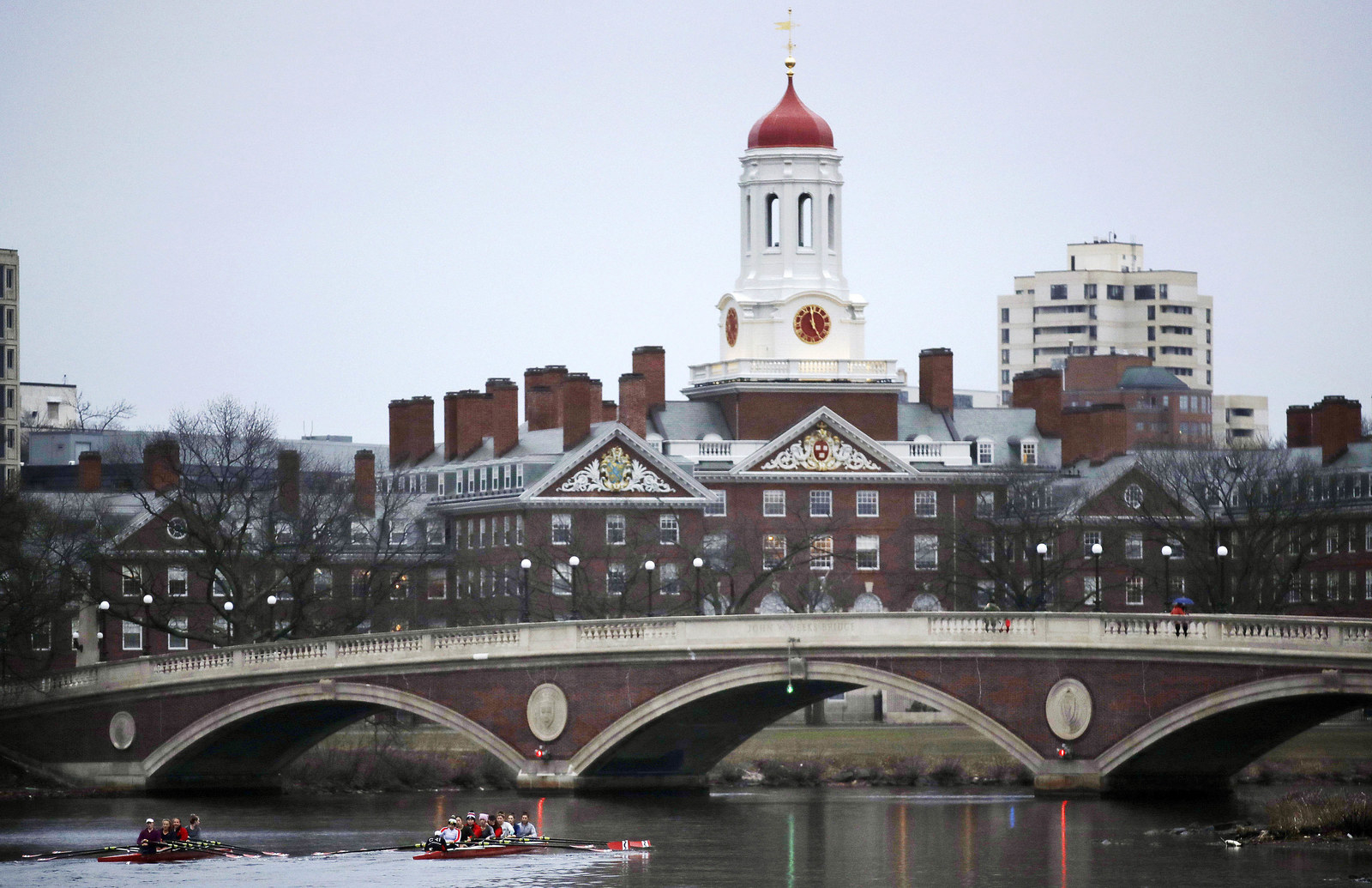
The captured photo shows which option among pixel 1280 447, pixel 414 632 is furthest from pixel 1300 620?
pixel 1280 447

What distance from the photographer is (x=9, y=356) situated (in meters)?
134

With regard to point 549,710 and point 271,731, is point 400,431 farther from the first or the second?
point 549,710

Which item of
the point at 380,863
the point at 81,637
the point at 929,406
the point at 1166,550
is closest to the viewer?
the point at 380,863

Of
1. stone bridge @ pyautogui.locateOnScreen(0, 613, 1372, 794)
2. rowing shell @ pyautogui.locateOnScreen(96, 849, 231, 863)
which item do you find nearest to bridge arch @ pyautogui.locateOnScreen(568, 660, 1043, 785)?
stone bridge @ pyautogui.locateOnScreen(0, 613, 1372, 794)

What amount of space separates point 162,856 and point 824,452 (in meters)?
58.4

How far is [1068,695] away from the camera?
69062mm

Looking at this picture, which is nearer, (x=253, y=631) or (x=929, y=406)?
(x=253, y=631)

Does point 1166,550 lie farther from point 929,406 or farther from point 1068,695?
point 929,406

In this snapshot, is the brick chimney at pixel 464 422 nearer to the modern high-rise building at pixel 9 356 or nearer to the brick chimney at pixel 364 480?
the brick chimney at pixel 364 480

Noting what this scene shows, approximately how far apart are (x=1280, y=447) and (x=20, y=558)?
5408 centimetres

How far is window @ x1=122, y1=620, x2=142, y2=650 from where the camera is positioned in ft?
354

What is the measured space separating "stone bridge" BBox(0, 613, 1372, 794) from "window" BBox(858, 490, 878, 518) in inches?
1507

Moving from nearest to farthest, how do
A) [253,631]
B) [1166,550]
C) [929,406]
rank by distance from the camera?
1. [1166,550]
2. [253,631]
3. [929,406]

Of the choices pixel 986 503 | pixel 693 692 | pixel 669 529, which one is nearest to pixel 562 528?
pixel 669 529
